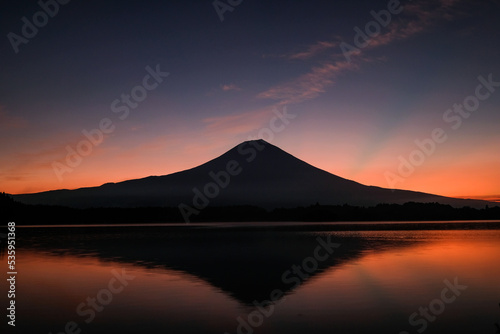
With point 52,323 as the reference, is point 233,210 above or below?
above

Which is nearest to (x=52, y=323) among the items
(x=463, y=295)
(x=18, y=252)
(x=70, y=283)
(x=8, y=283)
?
(x=70, y=283)

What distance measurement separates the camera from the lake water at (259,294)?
1078 centimetres

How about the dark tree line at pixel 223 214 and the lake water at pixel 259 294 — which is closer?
the lake water at pixel 259 294

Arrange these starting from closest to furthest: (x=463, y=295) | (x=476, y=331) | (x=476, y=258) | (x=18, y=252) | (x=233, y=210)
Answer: (x=476, y=331) → (x=463, y=295) → (x=476, y=258) → (x=18, y=252) → (x=233, y=210)

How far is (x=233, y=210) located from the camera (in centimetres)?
12875

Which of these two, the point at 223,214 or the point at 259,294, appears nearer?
the point at 259,294

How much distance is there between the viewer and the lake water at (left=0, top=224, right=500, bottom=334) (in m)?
10.8

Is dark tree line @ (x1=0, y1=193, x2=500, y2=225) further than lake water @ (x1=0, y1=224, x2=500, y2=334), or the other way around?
dark tree line @ (x1=0, y1=193, x2=500, y2=225)

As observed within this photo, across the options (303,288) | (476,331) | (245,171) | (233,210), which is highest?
(245,171)

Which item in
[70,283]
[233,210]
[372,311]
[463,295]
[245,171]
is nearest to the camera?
[372,311]

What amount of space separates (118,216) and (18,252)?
9163 cm

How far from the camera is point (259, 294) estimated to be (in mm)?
14062

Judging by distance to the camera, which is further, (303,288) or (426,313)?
(303,288)

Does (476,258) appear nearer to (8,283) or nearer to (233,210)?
(8,283)
